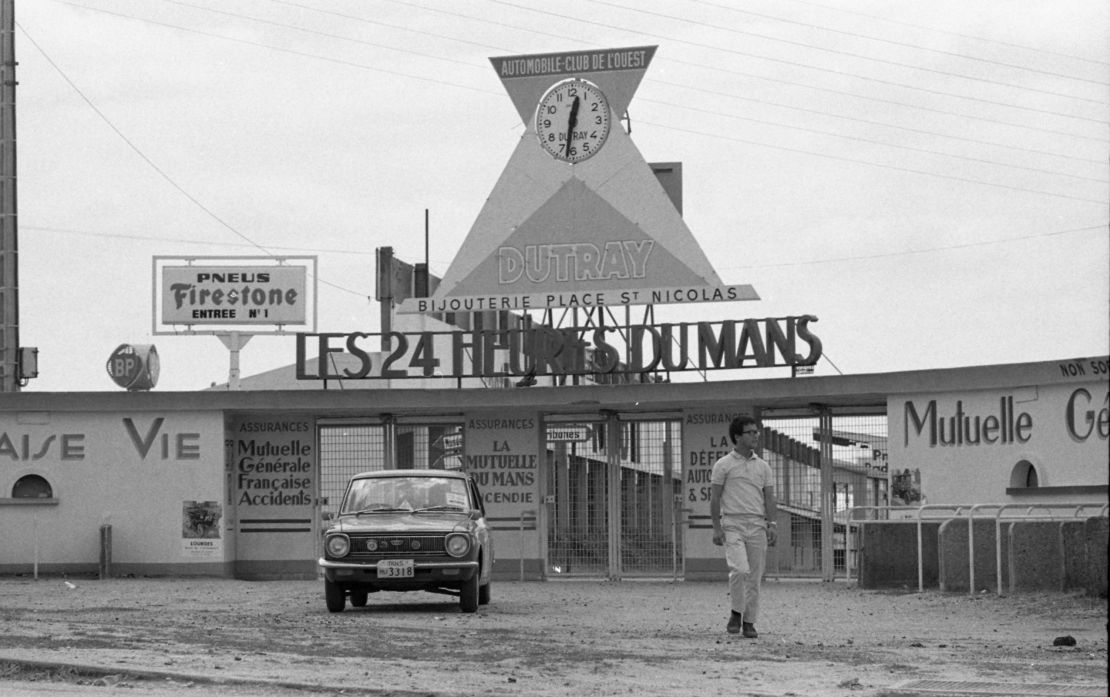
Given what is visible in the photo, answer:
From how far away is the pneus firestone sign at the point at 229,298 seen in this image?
34.9m

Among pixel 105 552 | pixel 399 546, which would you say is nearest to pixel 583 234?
pixel 105 552

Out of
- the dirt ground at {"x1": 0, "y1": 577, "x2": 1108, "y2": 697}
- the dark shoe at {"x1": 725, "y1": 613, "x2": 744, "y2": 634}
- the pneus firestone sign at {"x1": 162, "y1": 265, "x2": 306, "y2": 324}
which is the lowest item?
the dirt ground at {"x1": 0, "y1": 577, "x2": 1108, "y2": 697}

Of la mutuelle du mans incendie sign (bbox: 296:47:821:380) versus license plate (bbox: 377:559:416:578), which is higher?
la mutuelle du mans incendie sign (bbox: 296:47:821:380)

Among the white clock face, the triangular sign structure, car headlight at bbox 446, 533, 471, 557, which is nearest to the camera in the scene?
car headlight at bbox 446, 533, 471, 557

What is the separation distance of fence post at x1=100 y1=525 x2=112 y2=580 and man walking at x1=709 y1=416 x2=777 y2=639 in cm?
1741

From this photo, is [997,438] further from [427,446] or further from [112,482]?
[112,482]

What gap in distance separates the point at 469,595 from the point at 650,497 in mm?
12383

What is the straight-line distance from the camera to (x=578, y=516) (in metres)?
31.8

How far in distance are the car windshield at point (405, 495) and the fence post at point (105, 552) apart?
1126 centimetres

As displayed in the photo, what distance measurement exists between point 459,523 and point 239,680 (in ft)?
27.7

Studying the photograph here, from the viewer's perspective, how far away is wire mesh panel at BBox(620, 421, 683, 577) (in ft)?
103

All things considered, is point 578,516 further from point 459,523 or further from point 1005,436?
point 459,523

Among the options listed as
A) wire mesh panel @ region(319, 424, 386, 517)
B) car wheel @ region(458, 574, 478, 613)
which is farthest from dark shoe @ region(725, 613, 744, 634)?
wire mesh panel @ region(319, 424, 386, 517)

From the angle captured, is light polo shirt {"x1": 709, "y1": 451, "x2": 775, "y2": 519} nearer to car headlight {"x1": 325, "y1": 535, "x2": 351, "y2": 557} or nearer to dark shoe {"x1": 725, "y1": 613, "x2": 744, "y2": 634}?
dark shoe {"x1": 725, "y1": 613, "x2": 744, "y2": 634}
